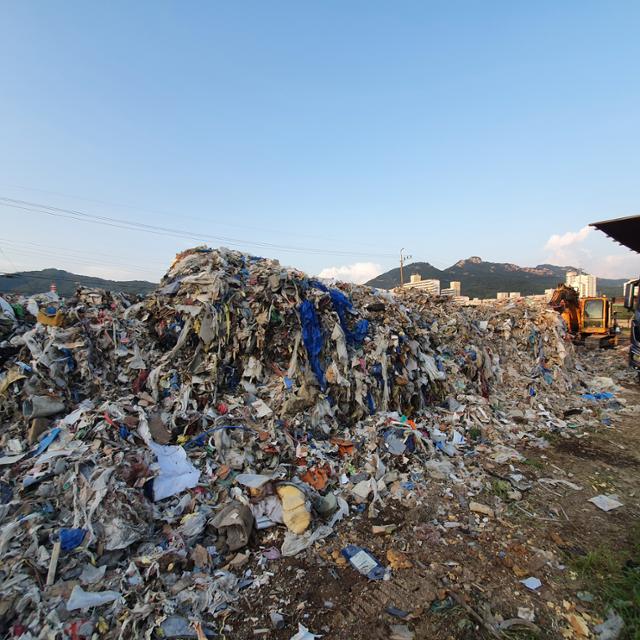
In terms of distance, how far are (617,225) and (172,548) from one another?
9.58 m

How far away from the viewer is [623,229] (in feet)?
23.7

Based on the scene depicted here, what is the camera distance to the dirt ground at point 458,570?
219 centimetres

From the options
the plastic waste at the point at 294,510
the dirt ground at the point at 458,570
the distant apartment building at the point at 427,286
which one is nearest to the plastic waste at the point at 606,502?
the dirt ground at the point at 458,570

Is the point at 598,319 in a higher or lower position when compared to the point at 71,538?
higher

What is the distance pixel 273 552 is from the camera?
284cm

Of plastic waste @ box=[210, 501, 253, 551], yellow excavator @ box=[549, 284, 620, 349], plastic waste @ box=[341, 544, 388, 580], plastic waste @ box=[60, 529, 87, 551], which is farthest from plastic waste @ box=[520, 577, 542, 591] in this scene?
yellow excavator @ box=[549, 284, 620, 349]

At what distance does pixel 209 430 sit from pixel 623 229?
30.4 feet

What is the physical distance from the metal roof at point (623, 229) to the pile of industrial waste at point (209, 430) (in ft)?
11.9

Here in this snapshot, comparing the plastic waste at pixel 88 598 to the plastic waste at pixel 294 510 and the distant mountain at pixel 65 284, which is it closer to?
the plastic waste at pixel 294 510

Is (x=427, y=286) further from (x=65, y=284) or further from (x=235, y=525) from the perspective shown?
(x=65, y=284)

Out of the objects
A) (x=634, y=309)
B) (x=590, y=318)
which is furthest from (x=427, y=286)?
(x=634, y=309)

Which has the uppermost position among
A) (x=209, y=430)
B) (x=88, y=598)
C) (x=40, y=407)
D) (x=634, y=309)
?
(x=634, y=309)

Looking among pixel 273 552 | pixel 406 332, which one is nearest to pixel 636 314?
pixel 406 332

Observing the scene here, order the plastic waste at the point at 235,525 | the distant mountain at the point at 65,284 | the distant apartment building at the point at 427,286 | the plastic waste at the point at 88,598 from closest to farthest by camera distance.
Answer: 1. the plastic waste at the point at 88,598
2. the plastic waste at the point at 235,525
3. the distant mountain at the point at 65,284
4. the distant apartment building at the point at 427,286
